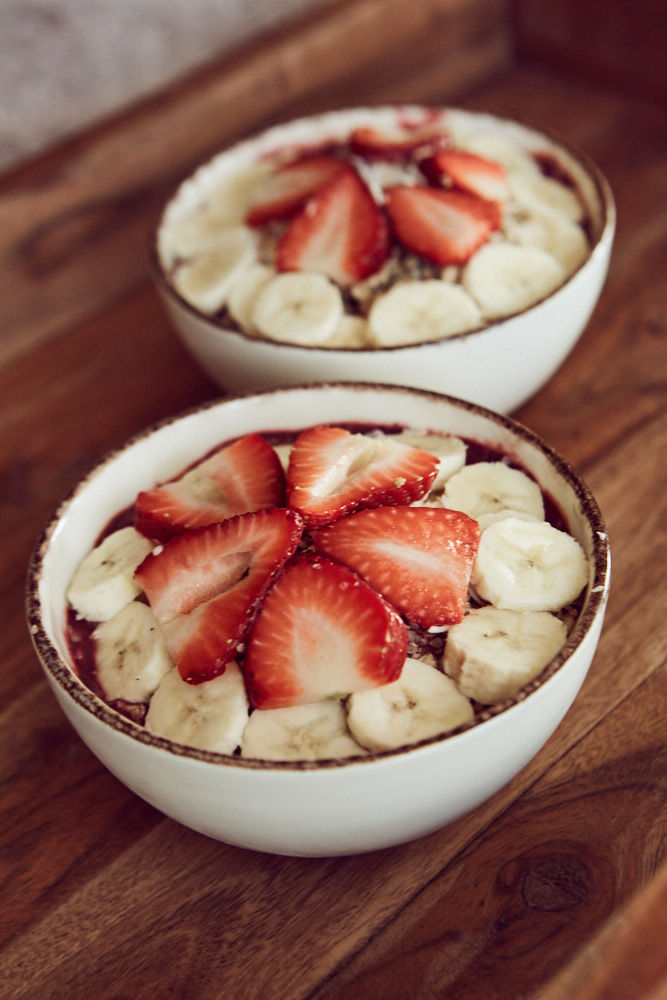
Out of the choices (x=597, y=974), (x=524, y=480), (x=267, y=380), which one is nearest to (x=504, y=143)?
(x=267, y=380)

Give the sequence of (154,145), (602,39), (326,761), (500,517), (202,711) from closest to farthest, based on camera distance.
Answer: (326,761) < (202,711) < (500,517) < (154,145) < (602,39)

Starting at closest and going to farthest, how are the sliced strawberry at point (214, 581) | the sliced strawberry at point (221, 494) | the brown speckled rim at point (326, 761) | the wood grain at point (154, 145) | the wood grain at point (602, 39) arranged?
the brown speckled rim at point (326, 761)
the sliced strawberry at point (214, 581)
the sliced strawberry at point (221, 494)
the wood grain at point (154, 145)
the wood grain at point (602, 39)

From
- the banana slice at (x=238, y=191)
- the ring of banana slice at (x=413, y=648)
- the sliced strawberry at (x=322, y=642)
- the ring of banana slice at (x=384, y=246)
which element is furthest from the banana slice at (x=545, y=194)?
the sliced strawberry at (x=322, y=642)

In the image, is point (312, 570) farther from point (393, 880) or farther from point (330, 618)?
point (393, 880)

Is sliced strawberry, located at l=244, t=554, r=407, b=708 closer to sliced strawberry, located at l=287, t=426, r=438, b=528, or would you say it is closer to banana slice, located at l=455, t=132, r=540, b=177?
sliced strawberry, located at l=287, t=426, r=438, b=528

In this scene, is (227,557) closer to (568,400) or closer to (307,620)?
(307,620)

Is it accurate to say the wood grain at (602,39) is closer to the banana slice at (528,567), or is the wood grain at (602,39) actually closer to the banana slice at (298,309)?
the banana slice at (298,309)

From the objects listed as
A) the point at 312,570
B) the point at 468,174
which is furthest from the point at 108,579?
the point at 468,174
